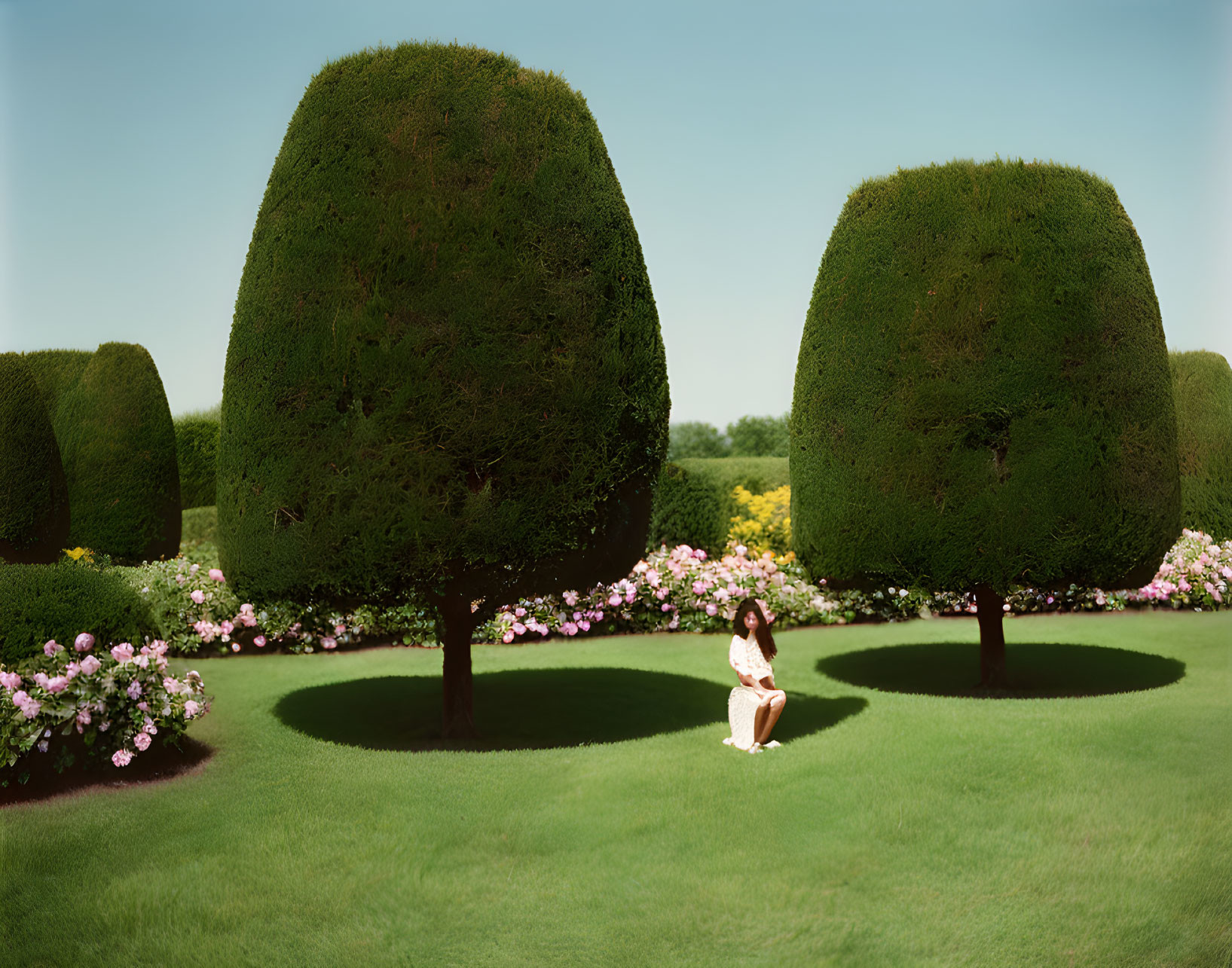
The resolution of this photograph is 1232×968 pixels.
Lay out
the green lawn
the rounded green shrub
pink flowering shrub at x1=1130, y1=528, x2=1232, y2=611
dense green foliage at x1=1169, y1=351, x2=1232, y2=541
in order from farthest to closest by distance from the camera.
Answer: the rounded green shrub → dense green foliage at x1=1169, y1=351, x2=1232, y2=541 → pink flowering shrub at x1=1130, y1=528, x2=1232, y2=611 → the green lawn

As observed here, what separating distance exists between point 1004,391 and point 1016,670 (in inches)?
156

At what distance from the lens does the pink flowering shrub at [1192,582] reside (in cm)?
1581

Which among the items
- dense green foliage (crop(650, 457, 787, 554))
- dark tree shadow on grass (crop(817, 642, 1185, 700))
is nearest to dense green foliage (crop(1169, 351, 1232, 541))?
dark tree shadow on grass (crop(817, 642, 1185, 700))

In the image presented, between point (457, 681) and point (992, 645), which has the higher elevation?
point (457, 681)

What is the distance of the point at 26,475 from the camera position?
56.3ft

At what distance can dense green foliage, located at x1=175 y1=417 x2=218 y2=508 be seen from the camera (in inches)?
962

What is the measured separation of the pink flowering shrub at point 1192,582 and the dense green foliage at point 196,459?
67.3ft

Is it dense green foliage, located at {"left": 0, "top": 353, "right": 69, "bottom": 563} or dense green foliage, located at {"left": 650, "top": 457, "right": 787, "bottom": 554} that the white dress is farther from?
dense green foliage, located at {"left": 0, "top": 353, "right": 69, "bottom": 563}

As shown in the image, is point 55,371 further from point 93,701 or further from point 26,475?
point 93,701

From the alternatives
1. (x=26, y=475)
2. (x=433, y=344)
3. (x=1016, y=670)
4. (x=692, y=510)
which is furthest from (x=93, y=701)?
(x=26, y=475)

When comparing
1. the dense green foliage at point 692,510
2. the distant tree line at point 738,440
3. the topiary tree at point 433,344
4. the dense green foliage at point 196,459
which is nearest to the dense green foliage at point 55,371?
the dense green foliage at point 196,459

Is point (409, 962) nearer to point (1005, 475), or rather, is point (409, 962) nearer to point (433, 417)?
point (433, 417)

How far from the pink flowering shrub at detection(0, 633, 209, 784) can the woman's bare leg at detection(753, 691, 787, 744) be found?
168 inches

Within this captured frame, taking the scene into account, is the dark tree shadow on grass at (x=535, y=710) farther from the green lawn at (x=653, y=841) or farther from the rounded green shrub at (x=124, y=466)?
the rounded green shrub at (x=124, y=466)
